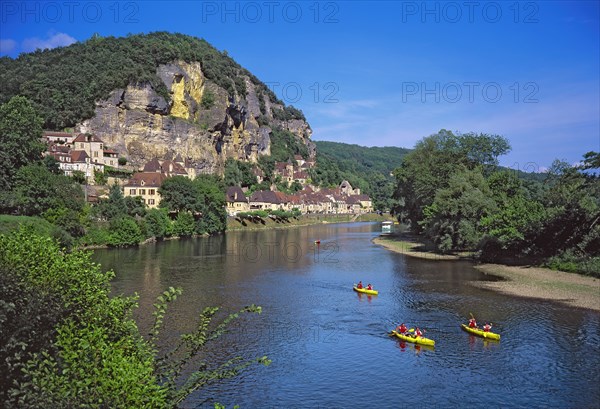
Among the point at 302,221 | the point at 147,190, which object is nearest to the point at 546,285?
the point at 147,190

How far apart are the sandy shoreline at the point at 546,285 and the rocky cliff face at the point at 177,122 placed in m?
92.5

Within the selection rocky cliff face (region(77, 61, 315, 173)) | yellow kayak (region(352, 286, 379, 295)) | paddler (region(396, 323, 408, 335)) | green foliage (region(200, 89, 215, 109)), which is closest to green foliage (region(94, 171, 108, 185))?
rocky cliff face (region(77, 61, 315, 173))

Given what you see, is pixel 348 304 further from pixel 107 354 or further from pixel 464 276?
pixel 107 354

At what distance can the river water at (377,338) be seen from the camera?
77.7 ft

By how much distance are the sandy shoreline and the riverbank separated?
74.3 m

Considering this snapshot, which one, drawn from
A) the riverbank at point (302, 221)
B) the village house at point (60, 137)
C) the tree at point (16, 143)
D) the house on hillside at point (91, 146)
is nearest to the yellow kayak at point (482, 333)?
the tree at point (16, 143)

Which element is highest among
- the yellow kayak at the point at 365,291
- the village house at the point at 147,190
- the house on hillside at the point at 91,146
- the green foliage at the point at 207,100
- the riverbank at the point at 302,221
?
the green foliage at the point at 207,100

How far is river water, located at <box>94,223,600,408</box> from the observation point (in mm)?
23688

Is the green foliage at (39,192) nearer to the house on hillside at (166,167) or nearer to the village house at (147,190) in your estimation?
the village house at (147,190)

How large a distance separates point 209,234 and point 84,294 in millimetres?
92180

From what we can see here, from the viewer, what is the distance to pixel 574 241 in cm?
5531

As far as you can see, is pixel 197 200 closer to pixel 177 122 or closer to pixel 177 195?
pixel 177 195

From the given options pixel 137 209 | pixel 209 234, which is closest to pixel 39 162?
pixel 137 209

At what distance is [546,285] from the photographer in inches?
1852
